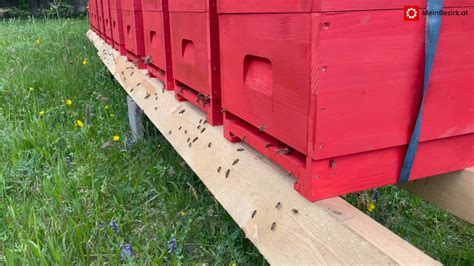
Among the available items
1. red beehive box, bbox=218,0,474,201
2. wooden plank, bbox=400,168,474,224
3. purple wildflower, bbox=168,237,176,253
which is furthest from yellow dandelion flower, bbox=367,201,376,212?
purple wildflower, bbox=168,237,176,253

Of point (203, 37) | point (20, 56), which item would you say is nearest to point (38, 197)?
point (203, 37)

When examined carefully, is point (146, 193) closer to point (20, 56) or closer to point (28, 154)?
point (28, 154)

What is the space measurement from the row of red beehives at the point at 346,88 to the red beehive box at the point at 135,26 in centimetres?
171

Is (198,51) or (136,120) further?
(136,120)

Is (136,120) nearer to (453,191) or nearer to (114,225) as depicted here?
(114,225)

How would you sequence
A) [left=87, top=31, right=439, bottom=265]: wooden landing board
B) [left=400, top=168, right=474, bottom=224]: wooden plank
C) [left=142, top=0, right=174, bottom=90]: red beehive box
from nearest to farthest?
[left=87, top=31, right=439, bottom=265]: wooden landing board, [left=400, top=168, right=474, bottom=224]: wooden plank, [left=142, top=0, right=174, bottom=90]: red beehive box

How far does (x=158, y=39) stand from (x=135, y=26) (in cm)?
62

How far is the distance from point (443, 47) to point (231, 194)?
2.69 ft

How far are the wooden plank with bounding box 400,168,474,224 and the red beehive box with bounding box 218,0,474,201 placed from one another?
0.05 metres

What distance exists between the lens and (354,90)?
1.10 metres

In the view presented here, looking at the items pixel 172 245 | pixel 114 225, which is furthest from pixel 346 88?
pixel 114 225

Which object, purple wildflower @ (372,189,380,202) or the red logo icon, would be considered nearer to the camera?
the red logo icon

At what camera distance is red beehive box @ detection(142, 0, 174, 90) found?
2406 millimetres

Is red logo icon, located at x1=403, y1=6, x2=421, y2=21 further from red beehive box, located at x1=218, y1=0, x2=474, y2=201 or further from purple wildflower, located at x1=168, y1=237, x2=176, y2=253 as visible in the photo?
purple wildflower, located at x1=168, y1=237, x2=176, y2=253
